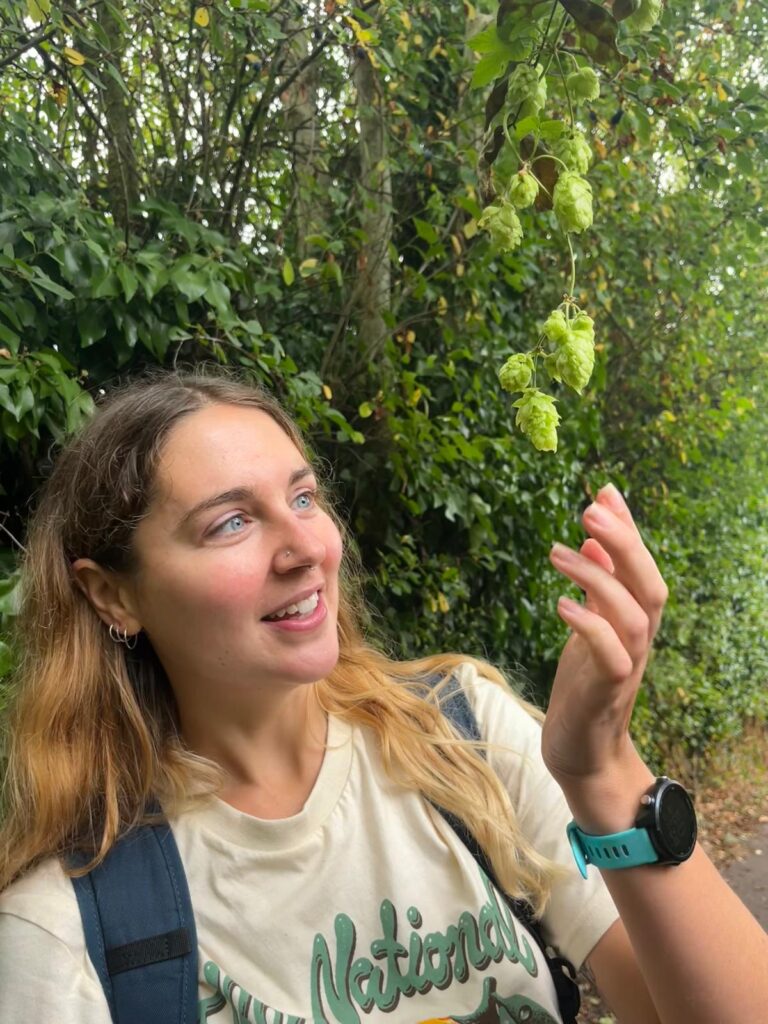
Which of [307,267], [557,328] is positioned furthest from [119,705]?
[307,267]

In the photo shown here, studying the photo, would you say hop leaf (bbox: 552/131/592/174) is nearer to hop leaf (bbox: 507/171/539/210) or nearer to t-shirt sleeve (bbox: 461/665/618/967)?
hop leaf (bbox: 507/171/539/210)

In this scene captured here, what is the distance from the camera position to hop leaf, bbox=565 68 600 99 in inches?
35.1

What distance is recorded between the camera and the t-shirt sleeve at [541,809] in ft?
4.81

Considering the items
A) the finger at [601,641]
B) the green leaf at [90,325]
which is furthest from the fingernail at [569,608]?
the green leaf at [90,325]

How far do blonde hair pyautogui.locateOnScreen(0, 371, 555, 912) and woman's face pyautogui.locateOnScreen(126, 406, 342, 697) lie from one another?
77 mm

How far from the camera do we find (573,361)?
0.82 m

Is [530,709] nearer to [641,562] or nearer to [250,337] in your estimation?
[641,562]

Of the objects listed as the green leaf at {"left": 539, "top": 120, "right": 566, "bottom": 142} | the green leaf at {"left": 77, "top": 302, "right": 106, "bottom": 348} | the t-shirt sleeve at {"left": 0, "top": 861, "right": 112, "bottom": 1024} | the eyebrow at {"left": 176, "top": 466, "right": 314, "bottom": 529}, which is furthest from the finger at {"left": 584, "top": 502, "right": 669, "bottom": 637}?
the green leaf at {"left": 77, "top": 302, "right": 106, "bottom": 348}

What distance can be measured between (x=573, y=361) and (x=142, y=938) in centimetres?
113

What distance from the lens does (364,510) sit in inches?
140

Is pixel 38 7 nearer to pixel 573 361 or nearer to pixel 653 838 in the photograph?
pixel 573 361

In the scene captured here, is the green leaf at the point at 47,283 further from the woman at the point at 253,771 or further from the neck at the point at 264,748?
the neck at the point at 264,748

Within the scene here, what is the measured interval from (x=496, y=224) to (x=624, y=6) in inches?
9.0

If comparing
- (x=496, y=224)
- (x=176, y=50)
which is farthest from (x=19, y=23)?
(x=496, y=224)
